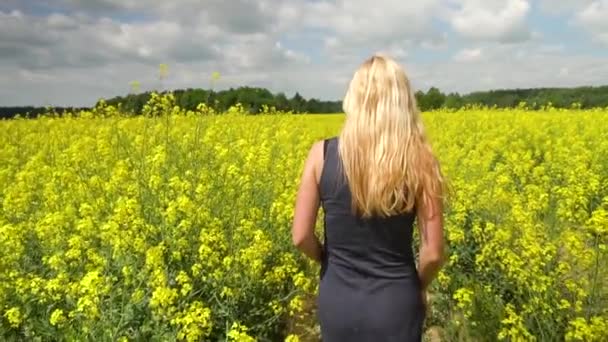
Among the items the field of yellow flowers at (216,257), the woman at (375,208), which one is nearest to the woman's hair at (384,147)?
the woman at (375,208)

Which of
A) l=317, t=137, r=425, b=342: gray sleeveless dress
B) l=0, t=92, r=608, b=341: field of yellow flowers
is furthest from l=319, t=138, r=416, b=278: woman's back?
l=0, t=92, r=608, b=341: field of yellow flowers

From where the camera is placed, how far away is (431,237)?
6.61 feet

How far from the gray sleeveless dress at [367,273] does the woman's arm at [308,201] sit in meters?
0.03

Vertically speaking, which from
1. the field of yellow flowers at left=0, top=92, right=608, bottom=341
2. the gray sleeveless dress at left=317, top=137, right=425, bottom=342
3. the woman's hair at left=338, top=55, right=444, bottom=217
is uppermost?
the woman's hair at left=338, top=55, right=444, bottom=217

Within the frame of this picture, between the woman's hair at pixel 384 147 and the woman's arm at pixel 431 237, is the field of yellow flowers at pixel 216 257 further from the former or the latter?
the woman's hair at pixel 384 147

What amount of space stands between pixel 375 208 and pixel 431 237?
0.24 meters

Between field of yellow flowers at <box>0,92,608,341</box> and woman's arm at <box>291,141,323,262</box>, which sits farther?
field of yellow flowers at <box>0,92,608,341</box>

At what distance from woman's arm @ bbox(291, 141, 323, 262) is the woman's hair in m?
0.10

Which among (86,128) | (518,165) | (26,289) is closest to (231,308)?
(26,289)

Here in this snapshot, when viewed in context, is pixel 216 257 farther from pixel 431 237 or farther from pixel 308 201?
pixel 431 237

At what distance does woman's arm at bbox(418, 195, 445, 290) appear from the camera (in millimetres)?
1973

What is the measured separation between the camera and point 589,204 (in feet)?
20.1

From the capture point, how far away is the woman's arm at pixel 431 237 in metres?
1.97

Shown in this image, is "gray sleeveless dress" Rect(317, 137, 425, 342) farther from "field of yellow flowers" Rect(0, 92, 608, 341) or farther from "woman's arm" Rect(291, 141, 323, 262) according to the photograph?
"field of yellow flowers" Rect(0, 92, 608, 341)
